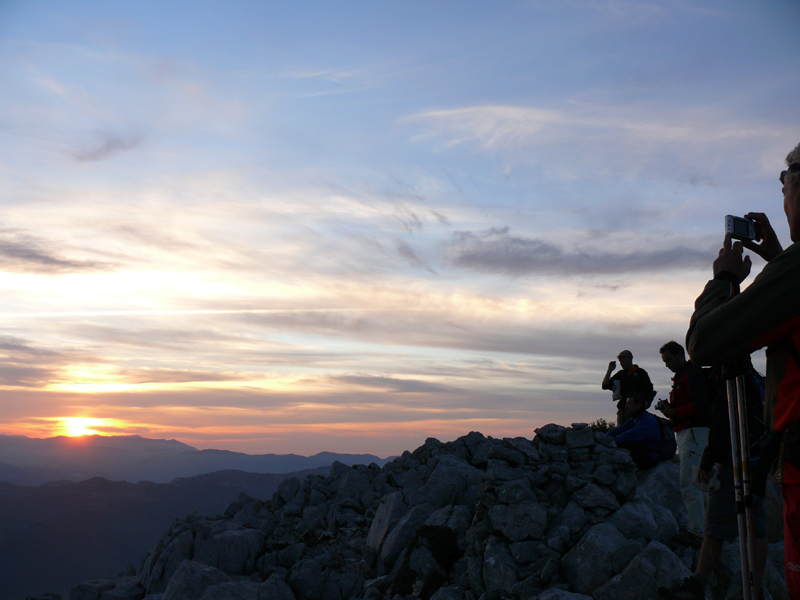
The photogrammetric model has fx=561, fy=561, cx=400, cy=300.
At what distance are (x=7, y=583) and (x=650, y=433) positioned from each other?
24126 centimetres

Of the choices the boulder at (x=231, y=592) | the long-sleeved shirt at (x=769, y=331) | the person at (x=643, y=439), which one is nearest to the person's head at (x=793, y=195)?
the long-sleeved shirt at (x=769, y=331)

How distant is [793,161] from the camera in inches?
141

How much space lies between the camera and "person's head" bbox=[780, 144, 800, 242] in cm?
337

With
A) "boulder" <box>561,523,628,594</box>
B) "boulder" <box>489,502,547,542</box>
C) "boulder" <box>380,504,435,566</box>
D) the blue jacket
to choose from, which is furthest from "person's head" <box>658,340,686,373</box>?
"boulder" <box>380,504,435,566</box>

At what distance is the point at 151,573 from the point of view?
16.8 meters

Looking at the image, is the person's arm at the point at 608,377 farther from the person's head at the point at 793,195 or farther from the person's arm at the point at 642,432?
the person's head at the point at 793,195

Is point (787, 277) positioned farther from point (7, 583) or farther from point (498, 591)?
point (7, 583)

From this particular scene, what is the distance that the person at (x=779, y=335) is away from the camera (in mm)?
3150

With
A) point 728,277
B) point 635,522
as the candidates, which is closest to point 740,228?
point 728,277

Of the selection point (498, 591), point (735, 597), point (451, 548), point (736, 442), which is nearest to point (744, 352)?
point (736, 442)

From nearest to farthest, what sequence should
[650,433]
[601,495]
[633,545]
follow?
[633,545] → [601,495] → [650,433]

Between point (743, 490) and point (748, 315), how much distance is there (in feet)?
6.51

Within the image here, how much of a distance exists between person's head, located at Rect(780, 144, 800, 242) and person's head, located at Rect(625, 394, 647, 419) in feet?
32.4

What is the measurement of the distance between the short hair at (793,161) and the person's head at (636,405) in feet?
32.2
